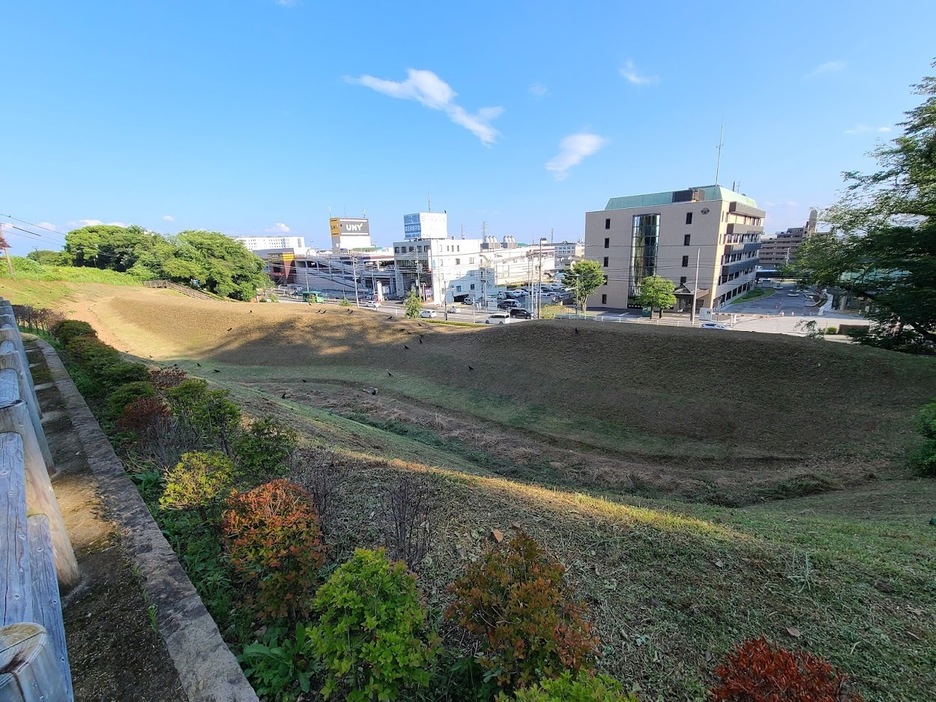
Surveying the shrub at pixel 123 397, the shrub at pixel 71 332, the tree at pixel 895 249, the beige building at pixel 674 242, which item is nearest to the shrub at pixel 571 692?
the shrub at pixel 123 397

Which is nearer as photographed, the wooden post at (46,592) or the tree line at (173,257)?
the wooden post at (46,592)

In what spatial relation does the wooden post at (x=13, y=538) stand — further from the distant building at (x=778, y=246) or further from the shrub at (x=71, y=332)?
the distant building at (x=778, y=246)

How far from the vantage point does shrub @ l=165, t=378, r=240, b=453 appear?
17.6 ft

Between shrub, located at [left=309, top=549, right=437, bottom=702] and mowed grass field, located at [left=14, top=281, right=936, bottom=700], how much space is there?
126 centimetres

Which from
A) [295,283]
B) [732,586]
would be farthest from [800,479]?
[295,283]

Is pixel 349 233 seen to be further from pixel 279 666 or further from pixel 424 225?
pixel 279 666

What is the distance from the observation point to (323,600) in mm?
2129

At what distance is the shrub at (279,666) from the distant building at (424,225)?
78373mm

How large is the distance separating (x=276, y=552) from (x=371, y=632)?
3.26ft

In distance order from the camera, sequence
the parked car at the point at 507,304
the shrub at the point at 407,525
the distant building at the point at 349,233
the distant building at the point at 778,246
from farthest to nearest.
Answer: the distant building at the point at 778,246 → the distant building at the point at 349,233 → the parked car at the point at 507,304 → the shrub at the point at 407,525

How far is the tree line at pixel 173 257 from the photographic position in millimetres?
41969

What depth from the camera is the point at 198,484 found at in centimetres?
349

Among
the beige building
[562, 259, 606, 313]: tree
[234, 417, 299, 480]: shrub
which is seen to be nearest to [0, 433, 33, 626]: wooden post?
[234, 417, 299, 480]: shrub

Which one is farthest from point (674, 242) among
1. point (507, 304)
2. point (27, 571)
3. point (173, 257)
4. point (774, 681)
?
point (173, 257)
